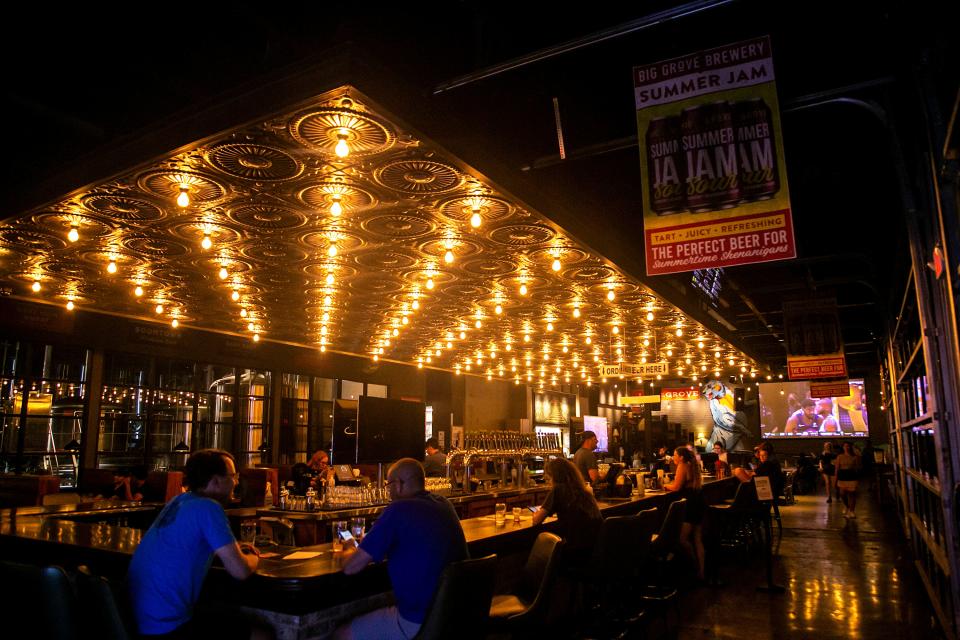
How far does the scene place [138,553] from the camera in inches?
117

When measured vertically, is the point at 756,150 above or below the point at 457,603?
above

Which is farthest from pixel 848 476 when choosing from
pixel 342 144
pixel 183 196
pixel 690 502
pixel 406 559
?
pixel 183 196

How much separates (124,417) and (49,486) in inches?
136

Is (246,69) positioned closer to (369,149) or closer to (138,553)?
(369,149)

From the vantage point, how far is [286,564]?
11.2 ft

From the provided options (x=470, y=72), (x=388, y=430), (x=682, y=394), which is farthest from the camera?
(x=682, y=394)

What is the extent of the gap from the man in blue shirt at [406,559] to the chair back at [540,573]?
62cm

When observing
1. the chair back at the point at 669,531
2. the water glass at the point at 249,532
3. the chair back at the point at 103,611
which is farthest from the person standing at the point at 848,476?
the chair back at the point at 103,611

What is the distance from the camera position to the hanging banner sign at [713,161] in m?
3.74

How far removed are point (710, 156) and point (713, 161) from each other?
0.04 meters

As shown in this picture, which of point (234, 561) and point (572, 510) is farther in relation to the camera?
point (572, 510)

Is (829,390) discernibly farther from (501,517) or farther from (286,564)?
(286,564)

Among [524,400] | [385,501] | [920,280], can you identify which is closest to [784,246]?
[920,280]

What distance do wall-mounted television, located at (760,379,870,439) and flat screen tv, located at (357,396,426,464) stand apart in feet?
70.6
